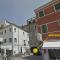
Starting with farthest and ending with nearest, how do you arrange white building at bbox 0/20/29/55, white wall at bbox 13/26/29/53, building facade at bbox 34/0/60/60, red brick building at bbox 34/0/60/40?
white wall at bbox 13/26/29/53 < white building at bbox 0/20/29/55 < red brick building at bbox 34/0/60/40 < building facade at bbox 34/0/60/60

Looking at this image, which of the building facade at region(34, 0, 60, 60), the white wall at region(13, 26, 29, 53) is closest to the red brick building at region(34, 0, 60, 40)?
the building facade at region(34, 0, 60, 60)

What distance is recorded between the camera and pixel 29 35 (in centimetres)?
6575

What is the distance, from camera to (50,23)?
33.1 m

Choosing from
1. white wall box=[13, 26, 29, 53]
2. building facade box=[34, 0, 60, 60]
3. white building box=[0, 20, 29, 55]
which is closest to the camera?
building facade box=[34, 0, 60, 60]

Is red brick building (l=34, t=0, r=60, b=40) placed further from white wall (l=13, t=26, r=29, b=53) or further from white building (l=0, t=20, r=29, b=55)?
white wall (l=13, t=26, r=29, b=53)

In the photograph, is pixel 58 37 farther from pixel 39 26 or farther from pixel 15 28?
pixel 15 28

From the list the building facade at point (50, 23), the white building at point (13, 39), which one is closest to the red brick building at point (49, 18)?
the building facade at point (50, 23)

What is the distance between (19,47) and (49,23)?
103 feet

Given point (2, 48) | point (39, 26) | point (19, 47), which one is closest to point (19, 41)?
point (19, 47)

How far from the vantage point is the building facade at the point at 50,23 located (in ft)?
97.6

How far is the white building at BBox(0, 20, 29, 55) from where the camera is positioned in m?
60.5

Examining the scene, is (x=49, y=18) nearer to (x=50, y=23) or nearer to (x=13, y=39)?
(x=50, y=23)

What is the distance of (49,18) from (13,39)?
29.5 metres

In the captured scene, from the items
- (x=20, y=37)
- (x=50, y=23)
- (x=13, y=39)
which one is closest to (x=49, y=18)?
(x=50, y=23)
